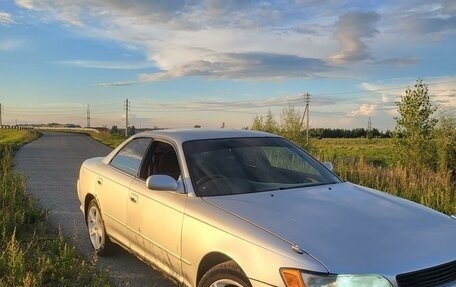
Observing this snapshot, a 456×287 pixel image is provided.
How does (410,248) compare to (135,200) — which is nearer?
(410,248)

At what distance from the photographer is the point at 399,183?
1034cm

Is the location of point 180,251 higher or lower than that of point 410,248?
lower

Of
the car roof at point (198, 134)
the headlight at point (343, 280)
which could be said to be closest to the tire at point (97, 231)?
the car roof at point (198, 134)

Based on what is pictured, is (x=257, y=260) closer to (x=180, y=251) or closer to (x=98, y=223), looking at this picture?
(x=180, y=251)

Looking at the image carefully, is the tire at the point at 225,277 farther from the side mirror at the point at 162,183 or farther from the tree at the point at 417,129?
the tree at the point at 417,129

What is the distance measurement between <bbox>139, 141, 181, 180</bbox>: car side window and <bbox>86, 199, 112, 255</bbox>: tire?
1.19m

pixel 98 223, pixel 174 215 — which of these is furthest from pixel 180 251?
pixel 98 223

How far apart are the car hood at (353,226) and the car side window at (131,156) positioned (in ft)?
5.07

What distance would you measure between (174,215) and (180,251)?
12.4 inches

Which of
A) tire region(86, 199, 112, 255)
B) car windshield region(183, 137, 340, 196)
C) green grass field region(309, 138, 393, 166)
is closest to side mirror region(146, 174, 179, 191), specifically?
car windshield region(183, 137, 340, 196)

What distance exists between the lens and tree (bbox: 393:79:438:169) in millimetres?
15070

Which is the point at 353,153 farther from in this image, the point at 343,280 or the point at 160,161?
the point at 343,280

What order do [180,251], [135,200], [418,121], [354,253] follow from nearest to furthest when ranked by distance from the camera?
[354,253]
[180,251]
[135,200]
[418,121]

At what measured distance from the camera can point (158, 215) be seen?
4.35m
